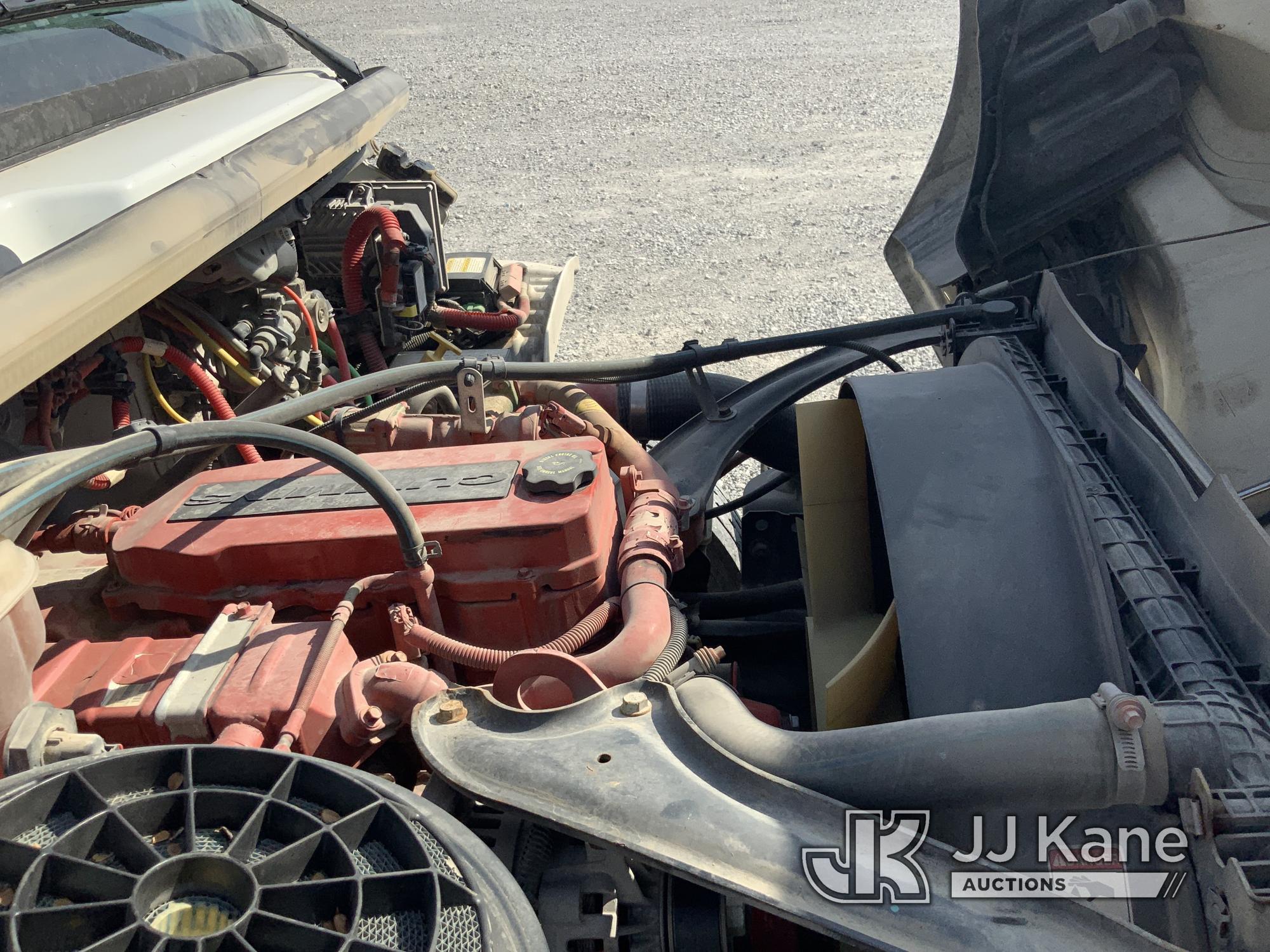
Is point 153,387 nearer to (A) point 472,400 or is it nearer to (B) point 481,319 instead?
(A) point 472,400

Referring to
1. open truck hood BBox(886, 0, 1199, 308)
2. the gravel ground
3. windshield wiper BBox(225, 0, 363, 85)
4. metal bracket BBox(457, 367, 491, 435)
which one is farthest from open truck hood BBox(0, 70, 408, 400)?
the gravel ground

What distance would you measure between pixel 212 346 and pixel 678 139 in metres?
7.18

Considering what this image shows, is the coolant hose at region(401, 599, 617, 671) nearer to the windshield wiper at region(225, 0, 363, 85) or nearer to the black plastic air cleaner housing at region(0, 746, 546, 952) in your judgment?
the black plastic air cleaner housing at region(0, 746, 546, 952)

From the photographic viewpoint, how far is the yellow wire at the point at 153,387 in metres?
2.12

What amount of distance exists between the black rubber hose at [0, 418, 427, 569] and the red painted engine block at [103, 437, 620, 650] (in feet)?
0.47

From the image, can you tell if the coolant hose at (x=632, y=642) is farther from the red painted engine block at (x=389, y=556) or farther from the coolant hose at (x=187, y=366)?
the coolant hose at (x=187, y=366)

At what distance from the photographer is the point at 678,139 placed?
8750 millimetres

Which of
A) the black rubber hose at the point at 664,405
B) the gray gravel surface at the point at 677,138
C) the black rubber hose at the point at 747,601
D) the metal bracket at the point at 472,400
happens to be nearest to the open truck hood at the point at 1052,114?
the black rubber hose at the point at 664,405

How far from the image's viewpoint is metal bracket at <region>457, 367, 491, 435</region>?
2006 mm

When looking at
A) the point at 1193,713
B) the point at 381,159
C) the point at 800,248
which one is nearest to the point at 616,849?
the point at 1193,713

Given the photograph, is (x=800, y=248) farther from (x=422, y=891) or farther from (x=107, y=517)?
(x=422, y=891)

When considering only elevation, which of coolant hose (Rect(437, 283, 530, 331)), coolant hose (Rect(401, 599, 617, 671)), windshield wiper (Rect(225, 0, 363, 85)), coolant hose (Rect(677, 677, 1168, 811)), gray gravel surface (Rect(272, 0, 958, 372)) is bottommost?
gray gravel surface (Rect(272, 0, 958, 372))

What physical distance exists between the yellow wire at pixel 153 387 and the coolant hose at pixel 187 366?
41mm

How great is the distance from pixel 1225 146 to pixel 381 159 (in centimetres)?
240
